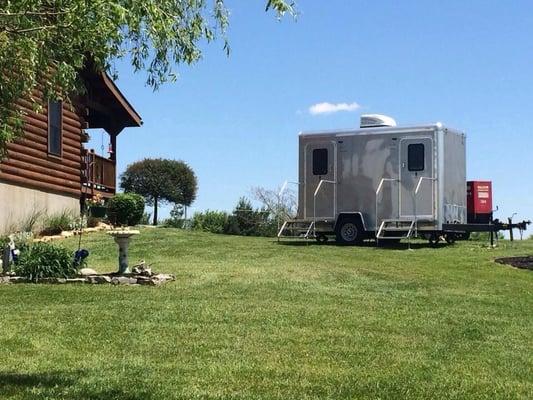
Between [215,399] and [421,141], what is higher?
[421,141]

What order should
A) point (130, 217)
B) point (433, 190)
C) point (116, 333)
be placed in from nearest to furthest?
point (116, 333) → point (433, 190) → point (130, 217)

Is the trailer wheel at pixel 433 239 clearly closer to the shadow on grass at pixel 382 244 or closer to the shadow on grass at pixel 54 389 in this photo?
the shadow on grass at pixel 382 244

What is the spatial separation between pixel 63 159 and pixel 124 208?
2305mm

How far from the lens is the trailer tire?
18.8m

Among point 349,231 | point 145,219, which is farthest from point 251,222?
point 349,231

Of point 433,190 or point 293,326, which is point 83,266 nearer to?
point 293,326

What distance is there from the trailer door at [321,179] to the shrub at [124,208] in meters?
5.82

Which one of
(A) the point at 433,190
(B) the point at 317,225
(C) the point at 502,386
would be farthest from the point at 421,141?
(C) the point at 502,386

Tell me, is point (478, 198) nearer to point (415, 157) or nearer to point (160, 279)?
point (415, 157)

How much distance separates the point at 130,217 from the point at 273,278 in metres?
11.5

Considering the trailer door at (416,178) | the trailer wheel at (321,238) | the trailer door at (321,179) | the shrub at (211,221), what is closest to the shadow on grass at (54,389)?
the trailer door at (416,178)

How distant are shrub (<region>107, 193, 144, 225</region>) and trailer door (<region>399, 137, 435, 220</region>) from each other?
27.5 ft

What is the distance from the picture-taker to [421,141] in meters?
17.9

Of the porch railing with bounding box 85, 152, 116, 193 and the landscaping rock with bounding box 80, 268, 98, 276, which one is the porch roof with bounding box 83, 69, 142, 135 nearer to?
the porch railing with bounding box 85, 152, 116, 193
